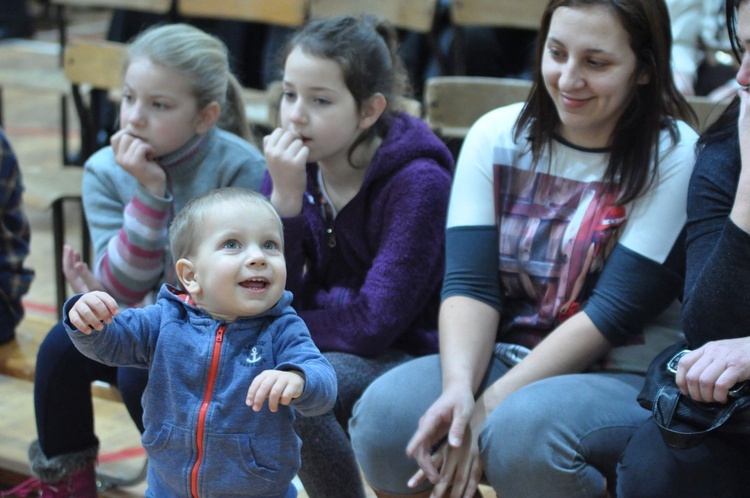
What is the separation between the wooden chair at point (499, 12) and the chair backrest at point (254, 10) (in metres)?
0.55

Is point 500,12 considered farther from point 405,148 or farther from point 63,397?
point 63,397

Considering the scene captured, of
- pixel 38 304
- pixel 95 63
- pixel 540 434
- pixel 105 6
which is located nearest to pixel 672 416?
pixel 540 434

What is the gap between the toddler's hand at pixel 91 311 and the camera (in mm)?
1309

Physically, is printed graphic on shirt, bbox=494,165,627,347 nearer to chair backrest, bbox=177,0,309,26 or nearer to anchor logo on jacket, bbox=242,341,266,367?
anchor logo on jacket, bbox=242,341,266,367

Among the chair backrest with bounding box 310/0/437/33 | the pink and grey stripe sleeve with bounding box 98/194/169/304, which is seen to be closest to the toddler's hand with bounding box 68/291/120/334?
the pink and grey stripe sleeve with bounding box 98/194/169/304

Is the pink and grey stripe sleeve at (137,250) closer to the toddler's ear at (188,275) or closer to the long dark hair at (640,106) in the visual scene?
the toddler's ear at (188,275)

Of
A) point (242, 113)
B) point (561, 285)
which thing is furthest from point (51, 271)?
point (561, 285)

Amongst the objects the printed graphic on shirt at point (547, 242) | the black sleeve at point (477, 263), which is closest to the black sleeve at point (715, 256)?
the printed graphic on shirt at point (547, 242)

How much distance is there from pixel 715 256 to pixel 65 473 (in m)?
1.20

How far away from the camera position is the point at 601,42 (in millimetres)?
1647

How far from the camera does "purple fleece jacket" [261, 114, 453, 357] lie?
6.00 ft

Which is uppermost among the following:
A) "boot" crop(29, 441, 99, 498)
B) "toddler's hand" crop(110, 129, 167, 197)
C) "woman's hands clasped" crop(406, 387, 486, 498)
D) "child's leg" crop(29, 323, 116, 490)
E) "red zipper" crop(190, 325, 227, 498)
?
"toddler's hand" crop(110, 129, 167, 197)

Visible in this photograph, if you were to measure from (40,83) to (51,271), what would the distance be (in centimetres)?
81

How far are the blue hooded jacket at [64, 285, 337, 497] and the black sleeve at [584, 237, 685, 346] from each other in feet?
1.72
